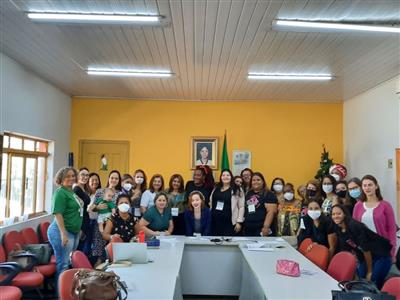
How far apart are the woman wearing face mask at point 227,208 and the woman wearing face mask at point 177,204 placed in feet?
1.38

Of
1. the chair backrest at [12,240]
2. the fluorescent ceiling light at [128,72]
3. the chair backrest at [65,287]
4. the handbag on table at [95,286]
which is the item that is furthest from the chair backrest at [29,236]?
the handbag on table at [95,286]

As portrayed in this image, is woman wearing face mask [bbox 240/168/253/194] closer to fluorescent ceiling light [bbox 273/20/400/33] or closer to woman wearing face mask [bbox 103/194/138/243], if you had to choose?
woman wearing face mask [bbox 103/194/138/243]

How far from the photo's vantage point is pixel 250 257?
3.82 meters

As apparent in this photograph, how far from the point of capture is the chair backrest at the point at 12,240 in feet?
15.5

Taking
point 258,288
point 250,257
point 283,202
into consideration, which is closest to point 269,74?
point 283,202

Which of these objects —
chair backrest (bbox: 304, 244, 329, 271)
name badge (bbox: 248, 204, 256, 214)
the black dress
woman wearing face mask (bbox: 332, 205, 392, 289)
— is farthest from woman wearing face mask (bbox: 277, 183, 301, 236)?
chair backrest (bbox: 304, 244, 329, 271)

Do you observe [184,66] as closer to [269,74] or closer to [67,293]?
[269,74]

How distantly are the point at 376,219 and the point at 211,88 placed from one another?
3808 mm

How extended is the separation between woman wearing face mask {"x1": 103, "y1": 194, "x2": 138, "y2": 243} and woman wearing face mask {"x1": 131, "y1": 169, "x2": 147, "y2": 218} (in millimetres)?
775

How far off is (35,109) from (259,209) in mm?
3816

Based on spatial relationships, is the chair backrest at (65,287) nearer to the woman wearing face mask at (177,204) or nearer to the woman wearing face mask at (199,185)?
the woman wearing face mask at (177,204)

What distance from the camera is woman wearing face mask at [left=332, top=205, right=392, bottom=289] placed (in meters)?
3.78

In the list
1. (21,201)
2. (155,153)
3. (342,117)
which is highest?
(342,117)

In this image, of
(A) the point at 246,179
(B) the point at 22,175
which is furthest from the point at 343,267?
(B) the point at 22,175
